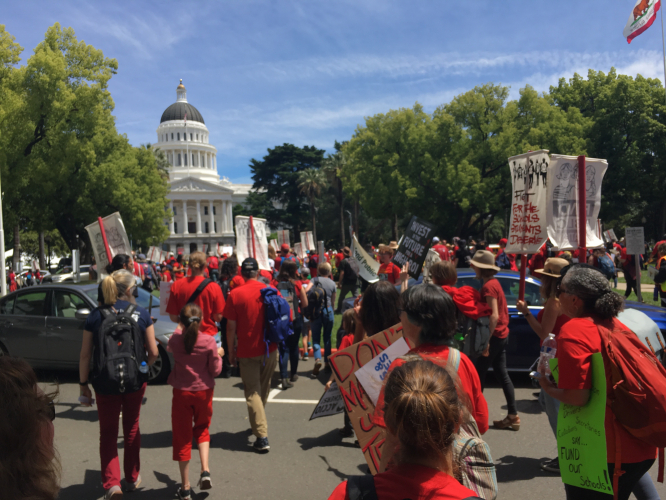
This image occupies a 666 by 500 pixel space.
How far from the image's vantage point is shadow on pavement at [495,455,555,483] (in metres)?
4.12

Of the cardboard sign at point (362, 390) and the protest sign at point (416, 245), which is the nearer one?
the cardboard sign at point (362, 390)

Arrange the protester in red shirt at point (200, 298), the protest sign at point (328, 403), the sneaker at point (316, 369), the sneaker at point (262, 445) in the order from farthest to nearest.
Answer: the sneaker at point (316, 369) < the protester in red shirt at point (200, 298) < the sneaker at point (262, 445) < the protest sign at point (328, 403)

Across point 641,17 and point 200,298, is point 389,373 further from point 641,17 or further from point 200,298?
point 641,17

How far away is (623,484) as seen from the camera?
7.98 ft

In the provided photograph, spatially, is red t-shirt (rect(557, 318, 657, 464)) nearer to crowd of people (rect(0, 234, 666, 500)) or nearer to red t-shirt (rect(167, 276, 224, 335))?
Answer: crowd of people (rect(0, 234, 666, 500))

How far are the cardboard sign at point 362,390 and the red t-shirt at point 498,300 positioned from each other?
2071mm

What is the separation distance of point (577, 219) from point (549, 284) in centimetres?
132

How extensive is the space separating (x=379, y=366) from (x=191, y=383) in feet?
6.14

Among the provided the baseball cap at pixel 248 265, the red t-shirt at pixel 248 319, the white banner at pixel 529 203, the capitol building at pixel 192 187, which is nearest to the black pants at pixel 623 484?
the white banner at pixel 529 203

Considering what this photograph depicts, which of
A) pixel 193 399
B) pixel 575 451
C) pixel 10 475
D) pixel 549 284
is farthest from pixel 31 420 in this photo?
pixel 549 284

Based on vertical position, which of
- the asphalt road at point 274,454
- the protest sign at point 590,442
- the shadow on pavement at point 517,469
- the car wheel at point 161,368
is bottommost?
the shadow on pavement at point 517,469

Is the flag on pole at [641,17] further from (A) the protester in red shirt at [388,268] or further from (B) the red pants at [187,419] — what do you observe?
(B) the red pants at [187,419]

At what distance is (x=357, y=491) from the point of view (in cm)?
143

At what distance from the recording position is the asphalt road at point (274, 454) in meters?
3.99
